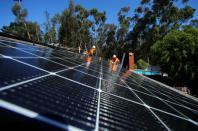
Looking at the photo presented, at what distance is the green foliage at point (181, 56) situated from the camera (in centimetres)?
1599

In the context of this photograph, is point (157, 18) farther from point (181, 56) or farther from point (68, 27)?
point (68, 27)

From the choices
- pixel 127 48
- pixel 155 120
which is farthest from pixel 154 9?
pixel 155 120

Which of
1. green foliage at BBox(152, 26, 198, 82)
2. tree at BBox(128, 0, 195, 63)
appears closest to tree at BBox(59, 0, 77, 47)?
tree at BBox(128, 0, 195, 63)

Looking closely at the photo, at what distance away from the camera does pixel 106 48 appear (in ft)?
158

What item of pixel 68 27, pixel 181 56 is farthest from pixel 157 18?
pixel 68 27

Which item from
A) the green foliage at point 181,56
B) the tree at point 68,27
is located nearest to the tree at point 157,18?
the green foliage at point 181,56

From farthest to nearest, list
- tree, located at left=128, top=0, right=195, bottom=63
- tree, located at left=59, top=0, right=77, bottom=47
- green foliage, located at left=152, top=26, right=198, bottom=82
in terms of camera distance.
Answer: tree, located at left=59, top=0, right=77, bottom=47
tree, located at left=128, top=0, right=195, bottom=63
green foliage, located at left=152, top=26, right=198, bottom=82

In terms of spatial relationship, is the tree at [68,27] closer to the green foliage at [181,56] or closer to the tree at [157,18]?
the tree at [157,18]

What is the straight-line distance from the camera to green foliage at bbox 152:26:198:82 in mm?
15992

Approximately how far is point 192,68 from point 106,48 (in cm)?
3554

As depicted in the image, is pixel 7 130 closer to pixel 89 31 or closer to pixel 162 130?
pixel 162 130

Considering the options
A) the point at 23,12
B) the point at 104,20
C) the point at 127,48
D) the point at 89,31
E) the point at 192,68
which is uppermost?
the point at 23,12

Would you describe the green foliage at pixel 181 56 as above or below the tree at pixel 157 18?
below

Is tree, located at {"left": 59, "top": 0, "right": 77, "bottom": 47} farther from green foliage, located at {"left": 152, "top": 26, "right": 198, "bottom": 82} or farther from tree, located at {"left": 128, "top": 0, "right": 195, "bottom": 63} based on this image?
green foliage, located at {"left": 152, "top": 26, "right": 198, "bottom": 82}
